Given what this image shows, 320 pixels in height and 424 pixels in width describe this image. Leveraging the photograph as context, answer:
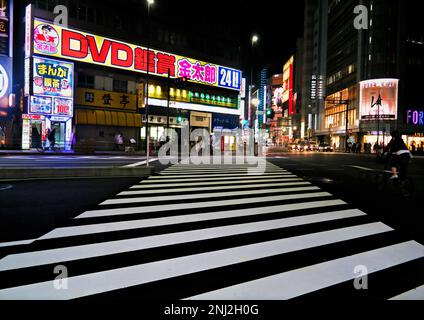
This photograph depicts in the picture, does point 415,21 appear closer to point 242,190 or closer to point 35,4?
point 35,4

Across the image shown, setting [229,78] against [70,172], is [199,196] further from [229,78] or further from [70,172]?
[229,78]

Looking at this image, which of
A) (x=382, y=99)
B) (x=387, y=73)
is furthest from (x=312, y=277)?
(x=387, y=73)

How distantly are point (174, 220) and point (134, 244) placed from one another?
1.49 meters

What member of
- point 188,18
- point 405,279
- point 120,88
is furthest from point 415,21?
point 405,279

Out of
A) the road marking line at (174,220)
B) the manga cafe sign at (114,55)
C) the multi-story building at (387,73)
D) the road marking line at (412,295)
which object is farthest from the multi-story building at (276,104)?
the road marking line at (412,295)

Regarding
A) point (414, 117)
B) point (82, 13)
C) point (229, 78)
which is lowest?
point (414, 117)

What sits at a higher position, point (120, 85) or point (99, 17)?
point (99, 17)

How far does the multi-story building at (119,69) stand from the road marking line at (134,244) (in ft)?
73.0

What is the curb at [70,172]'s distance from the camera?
1139 cm

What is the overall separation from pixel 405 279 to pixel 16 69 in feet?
128

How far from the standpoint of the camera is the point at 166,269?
3.74m

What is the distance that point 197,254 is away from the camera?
4262 mm

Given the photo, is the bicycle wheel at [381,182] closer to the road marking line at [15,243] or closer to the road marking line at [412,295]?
the road marking line at [412,295]

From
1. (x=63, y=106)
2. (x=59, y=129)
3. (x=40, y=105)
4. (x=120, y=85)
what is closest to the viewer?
(x=40, y=105)
